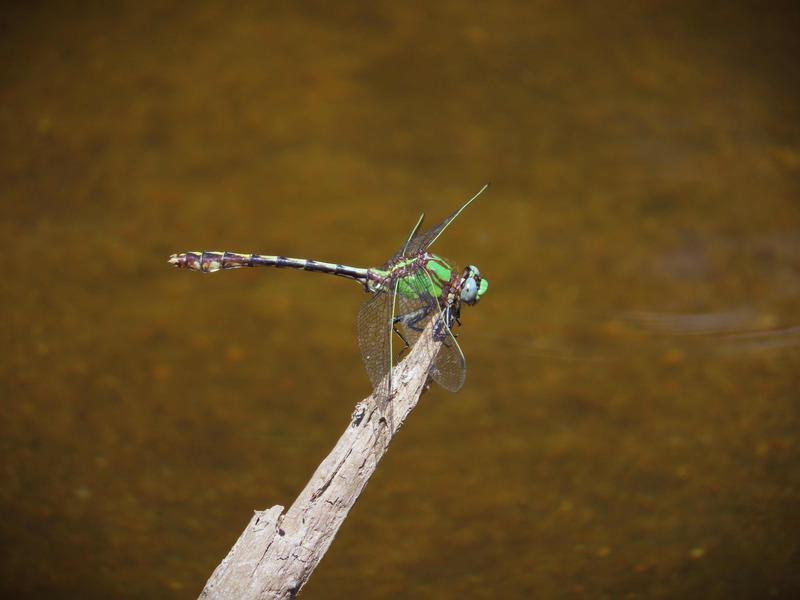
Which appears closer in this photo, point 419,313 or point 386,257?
point 419,313

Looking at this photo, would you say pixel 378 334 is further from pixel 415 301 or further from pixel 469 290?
pixel 469 290

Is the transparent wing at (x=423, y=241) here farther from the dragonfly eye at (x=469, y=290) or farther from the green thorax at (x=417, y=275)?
the dragonfly eye at (x=469, y=290)

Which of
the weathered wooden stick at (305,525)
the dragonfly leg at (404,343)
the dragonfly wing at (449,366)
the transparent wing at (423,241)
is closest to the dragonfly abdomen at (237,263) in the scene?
the transparent wing at (423,241)

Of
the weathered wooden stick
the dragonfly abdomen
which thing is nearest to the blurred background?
the dragonfly abdomen

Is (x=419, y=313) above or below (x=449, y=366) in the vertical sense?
above

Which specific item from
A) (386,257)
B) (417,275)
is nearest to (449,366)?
(417,275)

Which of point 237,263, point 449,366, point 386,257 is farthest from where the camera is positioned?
point 386,257

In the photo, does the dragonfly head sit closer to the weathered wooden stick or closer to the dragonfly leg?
the dragonfly leg
